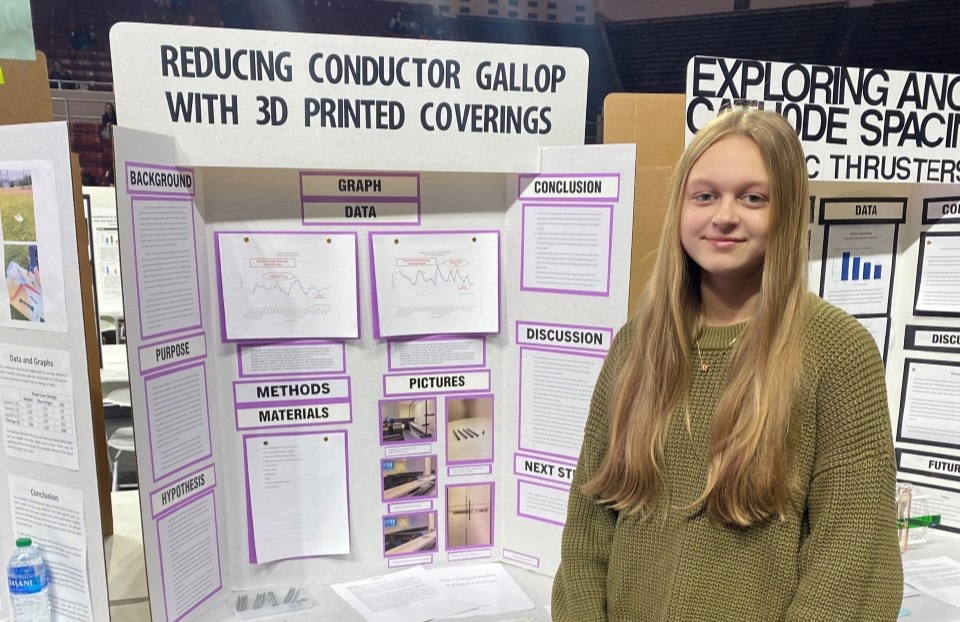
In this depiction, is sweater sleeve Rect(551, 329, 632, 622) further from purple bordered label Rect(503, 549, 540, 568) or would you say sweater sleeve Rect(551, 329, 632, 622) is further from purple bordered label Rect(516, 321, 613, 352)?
purple bordered label Rect(503, 549, 540, 568)

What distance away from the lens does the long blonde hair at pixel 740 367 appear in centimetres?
87

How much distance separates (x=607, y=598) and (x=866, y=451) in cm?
47

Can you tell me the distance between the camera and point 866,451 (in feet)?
2.72

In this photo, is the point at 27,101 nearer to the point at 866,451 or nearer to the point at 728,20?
the point at 866,451

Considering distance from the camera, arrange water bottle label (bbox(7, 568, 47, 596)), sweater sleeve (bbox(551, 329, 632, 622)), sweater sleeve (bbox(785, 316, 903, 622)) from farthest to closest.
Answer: water bottle label (bbox(7, 568, 47, 596)) → sweater sleeve (bbox(551, 329, 632, 622)) → sweater sleeve (bbox(785, 316, 903, 622))

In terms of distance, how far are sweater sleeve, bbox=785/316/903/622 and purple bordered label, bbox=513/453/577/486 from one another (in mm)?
645

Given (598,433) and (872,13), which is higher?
(872,13)

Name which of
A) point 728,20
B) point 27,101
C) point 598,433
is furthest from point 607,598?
point 728,20

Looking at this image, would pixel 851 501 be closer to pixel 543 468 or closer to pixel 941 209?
pixel 543 468

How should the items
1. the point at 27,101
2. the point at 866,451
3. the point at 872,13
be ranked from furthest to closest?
the point at 872,13, the point at 27,101, the point at 866,451

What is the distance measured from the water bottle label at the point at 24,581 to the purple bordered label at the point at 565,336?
1.06 m

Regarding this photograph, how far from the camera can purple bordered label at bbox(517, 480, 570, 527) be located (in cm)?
Answer: 148

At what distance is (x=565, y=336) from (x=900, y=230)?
989mm

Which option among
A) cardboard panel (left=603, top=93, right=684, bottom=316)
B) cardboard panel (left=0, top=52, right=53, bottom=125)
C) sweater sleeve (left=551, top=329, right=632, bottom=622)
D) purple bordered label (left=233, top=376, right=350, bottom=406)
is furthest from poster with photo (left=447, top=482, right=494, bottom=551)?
cardboard panel (left=0, top=52, right=53, bottom=125)
